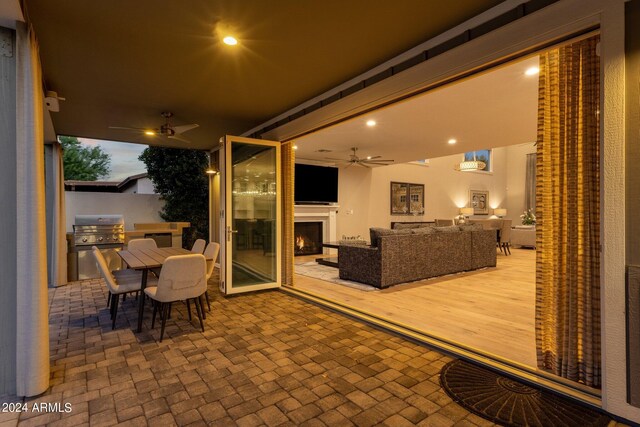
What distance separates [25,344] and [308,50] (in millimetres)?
3012

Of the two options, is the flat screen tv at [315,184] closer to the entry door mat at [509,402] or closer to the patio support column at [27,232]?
the patio support column at [27,232]

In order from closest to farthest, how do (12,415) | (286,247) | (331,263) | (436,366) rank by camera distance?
(12,415) → (436,366) → (286,247) → (331,263)

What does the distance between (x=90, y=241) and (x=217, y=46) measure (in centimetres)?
490

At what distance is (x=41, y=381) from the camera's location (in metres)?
2.20

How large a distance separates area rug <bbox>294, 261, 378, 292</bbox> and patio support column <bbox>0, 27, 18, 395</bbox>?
3.85 metres

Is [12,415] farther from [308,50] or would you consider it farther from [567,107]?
[567,107]

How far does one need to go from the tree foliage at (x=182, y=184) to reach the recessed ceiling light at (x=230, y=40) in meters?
5.93

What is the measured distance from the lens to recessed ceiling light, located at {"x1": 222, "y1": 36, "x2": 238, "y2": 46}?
104 inches

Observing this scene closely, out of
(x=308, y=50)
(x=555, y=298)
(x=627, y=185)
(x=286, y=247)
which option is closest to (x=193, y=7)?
(x=308, y=50)

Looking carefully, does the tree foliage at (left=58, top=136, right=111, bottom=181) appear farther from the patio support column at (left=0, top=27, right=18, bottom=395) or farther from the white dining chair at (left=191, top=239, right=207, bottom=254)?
the patio support column at (left=0, top=27, right=18, bottom=395)

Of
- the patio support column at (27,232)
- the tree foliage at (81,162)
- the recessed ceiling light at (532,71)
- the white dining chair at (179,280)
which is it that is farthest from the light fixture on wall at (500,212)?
the tree foliage at (81,162)

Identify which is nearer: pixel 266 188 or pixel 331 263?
pixel 266 188

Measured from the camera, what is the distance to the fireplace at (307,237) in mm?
8984

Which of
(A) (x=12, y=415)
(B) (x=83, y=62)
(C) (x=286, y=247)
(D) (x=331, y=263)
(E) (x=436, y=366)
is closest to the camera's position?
(A) (x=12, y=415)
